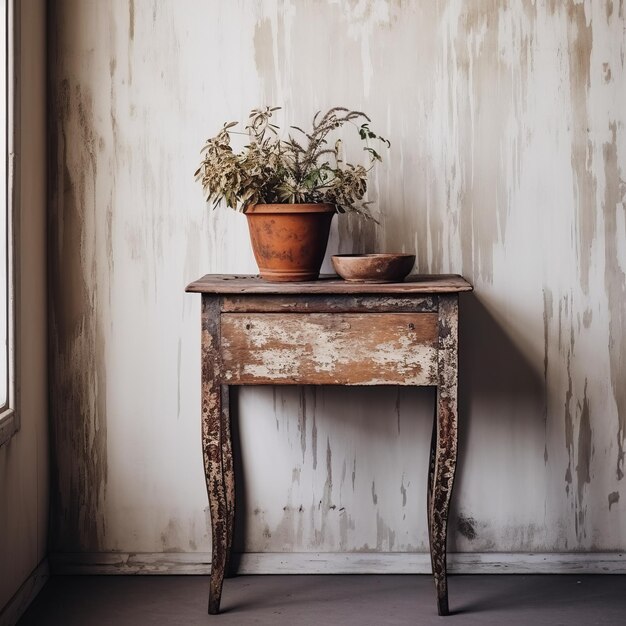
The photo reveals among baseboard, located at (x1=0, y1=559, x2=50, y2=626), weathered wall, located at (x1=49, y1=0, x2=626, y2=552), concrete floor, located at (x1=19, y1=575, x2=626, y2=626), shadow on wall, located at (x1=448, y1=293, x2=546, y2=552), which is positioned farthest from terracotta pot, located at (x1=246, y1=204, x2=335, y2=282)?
baseboard, located at (x1=0, y1=559, x2=50, y2=626)

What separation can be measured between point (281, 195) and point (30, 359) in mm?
940

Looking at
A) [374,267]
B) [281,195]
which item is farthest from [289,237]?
[374,267]

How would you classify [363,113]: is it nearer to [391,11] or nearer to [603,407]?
[391,11]

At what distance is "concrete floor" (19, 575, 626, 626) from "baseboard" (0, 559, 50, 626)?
0.09ft

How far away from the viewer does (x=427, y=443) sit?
110 inches

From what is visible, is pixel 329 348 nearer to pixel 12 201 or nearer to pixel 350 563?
pixel 350 563

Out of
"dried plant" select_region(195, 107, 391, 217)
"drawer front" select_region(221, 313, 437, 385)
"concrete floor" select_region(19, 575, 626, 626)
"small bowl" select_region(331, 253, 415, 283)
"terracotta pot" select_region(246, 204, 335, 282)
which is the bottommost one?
"concrete floor" select_region(19, 575, 626, 626)

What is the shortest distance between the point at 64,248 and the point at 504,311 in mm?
1479

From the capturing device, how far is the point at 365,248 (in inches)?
109

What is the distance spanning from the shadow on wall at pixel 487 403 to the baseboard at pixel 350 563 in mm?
58

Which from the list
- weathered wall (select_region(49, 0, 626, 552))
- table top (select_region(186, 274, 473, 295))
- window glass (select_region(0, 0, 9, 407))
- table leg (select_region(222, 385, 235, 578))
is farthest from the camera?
weathered wall (select_region(49, 0, 626, 552))

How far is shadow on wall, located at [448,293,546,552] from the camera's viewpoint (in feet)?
9.11

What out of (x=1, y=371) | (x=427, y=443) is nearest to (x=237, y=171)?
(x=1, y=371)

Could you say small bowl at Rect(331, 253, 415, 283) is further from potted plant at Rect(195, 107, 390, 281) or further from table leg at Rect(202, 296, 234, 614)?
table leg at Rect(202, 296, 234, 614)
